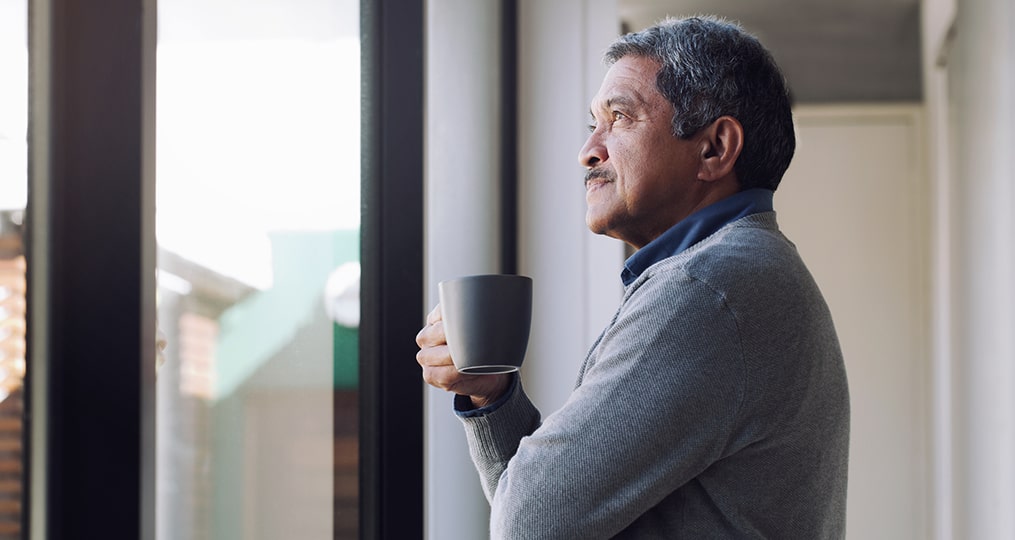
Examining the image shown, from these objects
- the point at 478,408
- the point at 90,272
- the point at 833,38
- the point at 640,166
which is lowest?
the point at 478,408

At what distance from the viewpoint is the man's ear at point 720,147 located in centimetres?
110

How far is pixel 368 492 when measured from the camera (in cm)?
170

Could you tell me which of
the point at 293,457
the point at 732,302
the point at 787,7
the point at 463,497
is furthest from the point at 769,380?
the point at 787,7

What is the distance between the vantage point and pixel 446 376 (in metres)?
1.00

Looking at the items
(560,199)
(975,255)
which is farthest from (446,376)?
(975,255)

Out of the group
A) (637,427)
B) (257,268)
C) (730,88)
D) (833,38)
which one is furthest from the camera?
(833,38)

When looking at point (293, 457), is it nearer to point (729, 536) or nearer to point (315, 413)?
point (315, 413)

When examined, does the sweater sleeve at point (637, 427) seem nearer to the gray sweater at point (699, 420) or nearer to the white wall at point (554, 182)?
the gray sweater at point (699, 420)

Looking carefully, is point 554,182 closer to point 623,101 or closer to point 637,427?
point 623,101

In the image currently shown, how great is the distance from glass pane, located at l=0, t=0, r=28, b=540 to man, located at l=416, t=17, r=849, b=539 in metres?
0.34

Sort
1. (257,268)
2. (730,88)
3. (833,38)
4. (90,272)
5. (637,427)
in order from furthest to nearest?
(833,38)
(257,268)
(730,88)
(90,272)
(637,427)

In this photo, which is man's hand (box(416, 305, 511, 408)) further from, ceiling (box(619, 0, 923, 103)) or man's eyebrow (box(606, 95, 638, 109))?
ceiling (box(619, 0, 923, 103))

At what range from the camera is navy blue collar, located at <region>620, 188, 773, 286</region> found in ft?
3.51

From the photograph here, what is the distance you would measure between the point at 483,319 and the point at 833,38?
410cm
